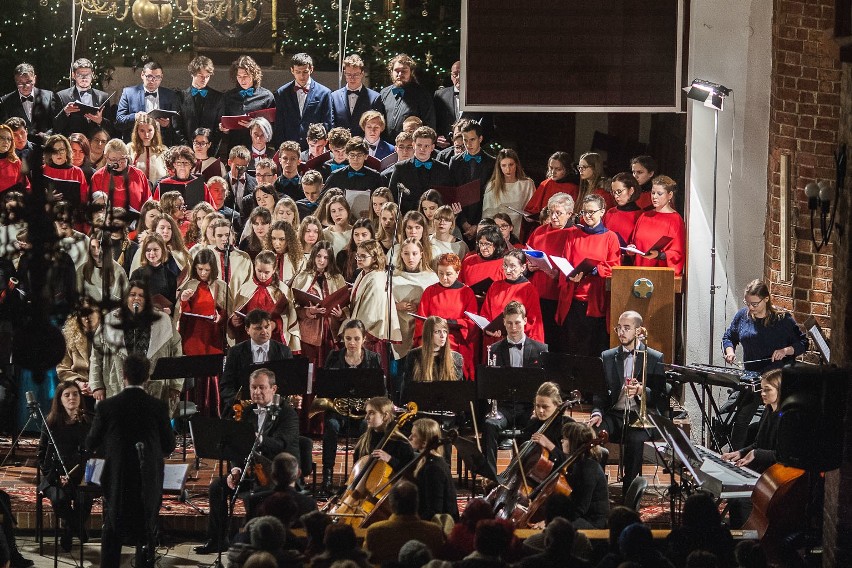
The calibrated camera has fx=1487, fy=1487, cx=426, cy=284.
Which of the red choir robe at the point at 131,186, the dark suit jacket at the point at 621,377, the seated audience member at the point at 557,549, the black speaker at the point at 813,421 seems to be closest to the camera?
the seated audience member at the point at 557,549

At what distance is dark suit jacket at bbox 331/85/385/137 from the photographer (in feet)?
48.6

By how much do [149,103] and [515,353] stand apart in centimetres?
560

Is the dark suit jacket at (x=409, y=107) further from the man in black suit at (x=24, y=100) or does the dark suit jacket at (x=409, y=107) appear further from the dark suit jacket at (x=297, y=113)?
the man in black suit at (x=24, y=100)

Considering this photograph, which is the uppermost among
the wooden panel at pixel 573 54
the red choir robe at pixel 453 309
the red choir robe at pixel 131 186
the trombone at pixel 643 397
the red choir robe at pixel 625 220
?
the wooden panel at pixel 573 54

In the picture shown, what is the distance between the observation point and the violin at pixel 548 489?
8.88 metres

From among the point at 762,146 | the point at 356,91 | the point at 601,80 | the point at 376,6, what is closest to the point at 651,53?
the point at 601,80

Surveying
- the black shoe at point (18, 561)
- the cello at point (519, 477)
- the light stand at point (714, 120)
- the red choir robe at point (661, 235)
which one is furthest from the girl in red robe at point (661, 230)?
the black shoe at point (18, 561)

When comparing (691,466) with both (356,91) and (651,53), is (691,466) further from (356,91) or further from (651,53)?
(356,91)

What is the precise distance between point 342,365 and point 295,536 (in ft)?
10.2

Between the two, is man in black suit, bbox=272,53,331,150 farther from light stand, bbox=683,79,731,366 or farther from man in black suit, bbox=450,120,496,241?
light stand, bbox=683,79,731,366

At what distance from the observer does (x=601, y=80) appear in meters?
12.9

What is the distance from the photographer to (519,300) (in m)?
11.9

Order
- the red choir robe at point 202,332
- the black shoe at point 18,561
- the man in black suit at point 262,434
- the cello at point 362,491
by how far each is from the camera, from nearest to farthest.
A: the cello at point 362,491 < the black shoe at point 18,561 < the man in black suit at point 262,434 < the red choir robe at point 202,332

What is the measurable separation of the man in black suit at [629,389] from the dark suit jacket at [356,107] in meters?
4.91
